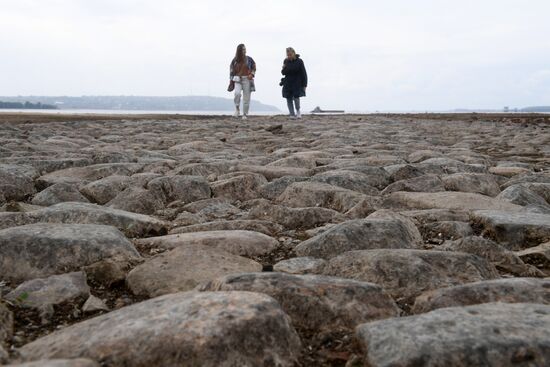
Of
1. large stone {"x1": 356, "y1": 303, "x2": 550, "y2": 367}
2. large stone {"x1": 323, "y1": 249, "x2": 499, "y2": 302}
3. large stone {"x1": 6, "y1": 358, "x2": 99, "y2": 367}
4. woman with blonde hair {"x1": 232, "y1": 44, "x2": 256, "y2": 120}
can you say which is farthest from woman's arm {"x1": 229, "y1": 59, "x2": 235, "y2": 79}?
large stone {"x1": 6, "y1": 358, "x2": 99, "y2": 367}

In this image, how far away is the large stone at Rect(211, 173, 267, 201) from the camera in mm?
3633

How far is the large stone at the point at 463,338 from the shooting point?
118 centimetres

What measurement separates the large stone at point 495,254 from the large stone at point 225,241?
2.60 feet

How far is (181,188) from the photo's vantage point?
3.63 meters

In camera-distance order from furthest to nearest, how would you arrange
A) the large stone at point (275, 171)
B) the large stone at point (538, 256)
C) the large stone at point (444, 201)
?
the large stone at point (275, 171), the large stone at point (444, 201), the large stone at point (538, 256)

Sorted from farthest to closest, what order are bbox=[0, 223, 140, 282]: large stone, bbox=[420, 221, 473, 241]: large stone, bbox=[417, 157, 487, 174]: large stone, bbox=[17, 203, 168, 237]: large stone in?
bbox=[417, 157, 487, 174]: large stone → bbox=[17, 203, 168, 237]: large stone → bbox=[420, 221, 473, 241]: large stone → bbox=[0, 223, 140, 282]: large stone

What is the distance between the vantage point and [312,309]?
158 centimetres

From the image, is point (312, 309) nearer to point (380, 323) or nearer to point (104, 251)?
point (380, 323)

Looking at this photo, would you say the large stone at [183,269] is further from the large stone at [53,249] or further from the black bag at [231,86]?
the black bag at [231,86]

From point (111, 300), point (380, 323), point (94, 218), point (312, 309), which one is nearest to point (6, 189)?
point (94, 218)

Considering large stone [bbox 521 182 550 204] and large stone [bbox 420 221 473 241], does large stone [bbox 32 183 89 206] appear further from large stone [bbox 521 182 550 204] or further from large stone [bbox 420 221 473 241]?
large stone [bbox 521 182 550 204]

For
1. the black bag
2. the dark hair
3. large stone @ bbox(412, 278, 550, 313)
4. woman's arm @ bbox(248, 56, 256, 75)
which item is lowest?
large stone @ bbox(412, 278, 550, 313)

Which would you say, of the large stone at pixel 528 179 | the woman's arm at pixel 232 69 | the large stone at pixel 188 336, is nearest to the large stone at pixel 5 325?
the large stone at pixel 188 336

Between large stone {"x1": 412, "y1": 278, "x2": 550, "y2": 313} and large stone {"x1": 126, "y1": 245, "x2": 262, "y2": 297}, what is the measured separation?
710 millimetres
